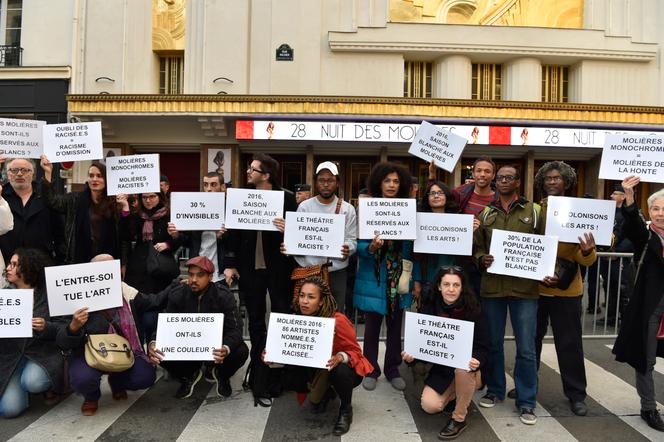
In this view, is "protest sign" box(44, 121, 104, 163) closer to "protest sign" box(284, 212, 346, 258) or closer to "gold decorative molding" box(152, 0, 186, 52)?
"protest sign" box(284, 212, 346, 258)

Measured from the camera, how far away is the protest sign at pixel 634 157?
12.8ft

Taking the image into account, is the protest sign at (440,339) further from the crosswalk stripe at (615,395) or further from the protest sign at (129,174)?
the protest sign at (129,174)

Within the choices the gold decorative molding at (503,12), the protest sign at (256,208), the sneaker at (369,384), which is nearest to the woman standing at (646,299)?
the sneaker at (369,384)

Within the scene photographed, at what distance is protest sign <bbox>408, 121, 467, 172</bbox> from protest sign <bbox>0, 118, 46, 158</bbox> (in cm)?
421

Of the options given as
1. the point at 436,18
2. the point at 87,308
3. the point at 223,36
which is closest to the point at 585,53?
the point at 436,18

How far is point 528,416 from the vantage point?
3797 mm

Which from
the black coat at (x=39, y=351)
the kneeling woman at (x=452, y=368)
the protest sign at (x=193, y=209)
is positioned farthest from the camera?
the protest sign at (x=193, y=209)

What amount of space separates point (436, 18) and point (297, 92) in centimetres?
472

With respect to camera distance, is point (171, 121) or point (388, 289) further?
point (171, 121)

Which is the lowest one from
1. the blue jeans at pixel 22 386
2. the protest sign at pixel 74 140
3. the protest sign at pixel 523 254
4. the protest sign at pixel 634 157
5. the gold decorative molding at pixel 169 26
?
the blue jeans at pixel 22 386

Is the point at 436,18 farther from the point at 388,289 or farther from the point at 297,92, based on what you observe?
the point at 388,289

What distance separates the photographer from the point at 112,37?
13.3m

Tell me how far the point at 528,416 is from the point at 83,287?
380cm

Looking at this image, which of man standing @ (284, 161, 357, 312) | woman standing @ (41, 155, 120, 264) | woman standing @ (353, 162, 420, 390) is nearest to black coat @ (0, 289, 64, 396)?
woman standing @ (41, 155, 120, 264)
